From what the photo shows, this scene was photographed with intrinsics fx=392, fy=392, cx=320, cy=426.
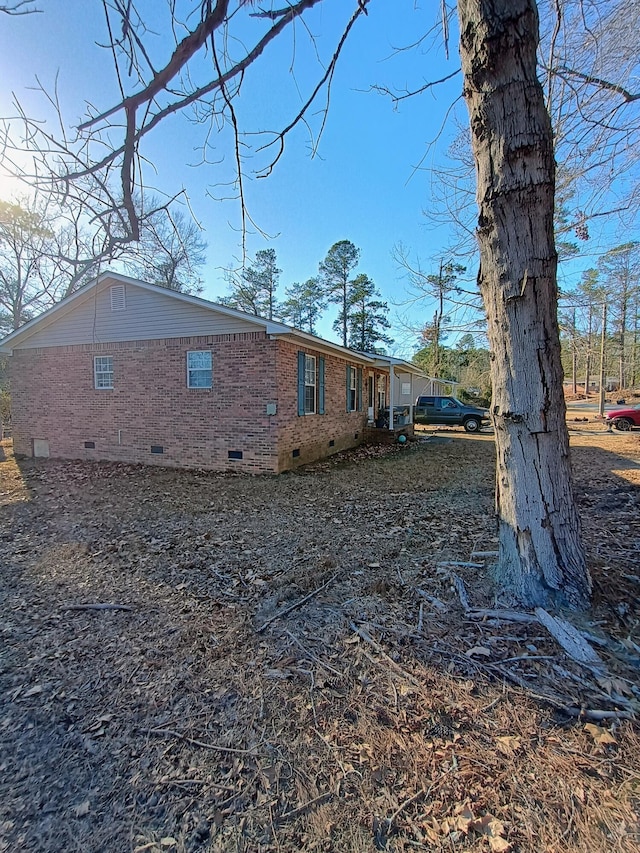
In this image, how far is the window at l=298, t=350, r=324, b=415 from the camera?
940 centimetres

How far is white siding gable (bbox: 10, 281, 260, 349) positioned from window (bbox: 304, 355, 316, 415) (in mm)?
1926

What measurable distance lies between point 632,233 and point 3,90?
6.84 m

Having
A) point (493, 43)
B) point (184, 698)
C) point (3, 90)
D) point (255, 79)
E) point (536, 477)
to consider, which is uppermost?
point (255, 79)

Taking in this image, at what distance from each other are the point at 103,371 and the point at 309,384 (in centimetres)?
542

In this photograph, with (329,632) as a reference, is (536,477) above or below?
above

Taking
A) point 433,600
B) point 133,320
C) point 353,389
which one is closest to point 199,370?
point 133,320

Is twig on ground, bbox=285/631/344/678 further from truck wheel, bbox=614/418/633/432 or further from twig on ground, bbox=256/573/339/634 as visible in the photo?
truck wheel, bbox=614/418/633/432

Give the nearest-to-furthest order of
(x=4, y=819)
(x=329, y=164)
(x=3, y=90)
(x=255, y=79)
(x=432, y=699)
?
A: (x=4, y=819), (x=432, y=699), (x=3, y=90), (x=255, y=79), (x=329, y=164)

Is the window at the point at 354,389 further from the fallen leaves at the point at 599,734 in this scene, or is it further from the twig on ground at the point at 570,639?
the fallen leaves at the point at 599,734

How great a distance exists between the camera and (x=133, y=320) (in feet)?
31.7

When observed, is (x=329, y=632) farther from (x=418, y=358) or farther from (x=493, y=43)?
(x=418, y=358)

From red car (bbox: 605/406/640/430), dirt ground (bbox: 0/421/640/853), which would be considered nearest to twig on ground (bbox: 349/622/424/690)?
dirt ground (bbox: 0/421/640/853)

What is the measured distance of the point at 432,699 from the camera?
6.64 ft

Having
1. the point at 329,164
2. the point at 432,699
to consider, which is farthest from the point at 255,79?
the point at 432,699
